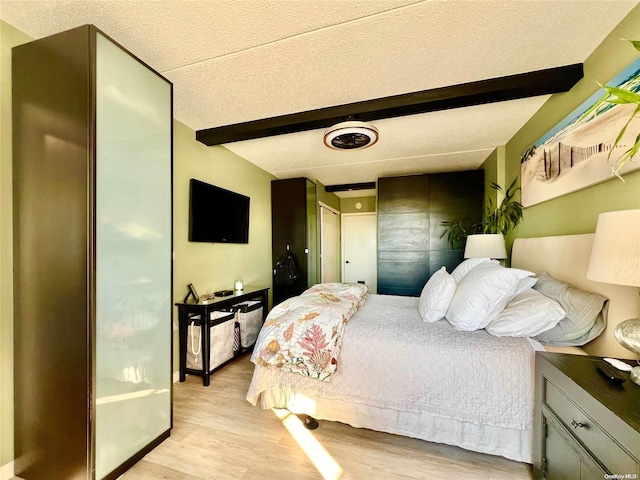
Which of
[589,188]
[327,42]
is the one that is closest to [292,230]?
[327,42]

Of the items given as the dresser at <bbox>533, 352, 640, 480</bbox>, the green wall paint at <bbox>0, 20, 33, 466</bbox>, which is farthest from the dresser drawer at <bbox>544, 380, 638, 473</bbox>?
the green wall paint at <bbox>0, 20, 33, 466</bbox>

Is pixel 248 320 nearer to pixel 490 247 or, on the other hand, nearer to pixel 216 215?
pixel 216 215

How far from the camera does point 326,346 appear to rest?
1601 mm

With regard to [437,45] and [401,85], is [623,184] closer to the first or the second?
[437,45]

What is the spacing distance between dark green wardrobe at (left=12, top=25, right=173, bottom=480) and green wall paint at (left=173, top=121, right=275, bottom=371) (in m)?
1.00

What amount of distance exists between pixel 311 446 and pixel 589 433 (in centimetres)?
133

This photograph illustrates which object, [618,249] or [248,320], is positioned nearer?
[618,249]

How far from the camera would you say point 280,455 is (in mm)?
1521

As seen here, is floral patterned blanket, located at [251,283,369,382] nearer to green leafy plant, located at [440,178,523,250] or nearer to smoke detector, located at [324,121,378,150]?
smoke detector, located at [324,121,378,150]

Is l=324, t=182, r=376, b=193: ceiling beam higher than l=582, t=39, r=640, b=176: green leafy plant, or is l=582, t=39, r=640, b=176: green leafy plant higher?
l=324, t=182, r=376, b=193: ceiling beam

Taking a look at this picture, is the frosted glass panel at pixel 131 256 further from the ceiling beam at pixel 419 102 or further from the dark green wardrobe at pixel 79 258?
the ceiling beam at pixel 419 102

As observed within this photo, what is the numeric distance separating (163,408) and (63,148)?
159 centimetres

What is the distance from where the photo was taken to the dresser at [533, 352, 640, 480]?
780mm

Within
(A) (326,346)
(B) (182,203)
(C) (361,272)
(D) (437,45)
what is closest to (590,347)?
(A) (326,346)
